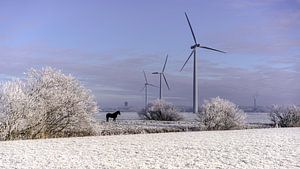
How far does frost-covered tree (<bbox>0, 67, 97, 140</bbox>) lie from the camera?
78.9ft

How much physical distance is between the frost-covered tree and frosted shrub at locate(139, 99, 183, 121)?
82.9 ft

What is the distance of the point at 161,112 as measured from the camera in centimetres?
5341

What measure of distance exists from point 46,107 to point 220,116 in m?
17.4

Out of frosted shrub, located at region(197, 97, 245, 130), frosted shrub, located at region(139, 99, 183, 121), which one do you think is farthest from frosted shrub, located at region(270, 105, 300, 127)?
frosted shrub, located at region(139, 99, 183, 121)

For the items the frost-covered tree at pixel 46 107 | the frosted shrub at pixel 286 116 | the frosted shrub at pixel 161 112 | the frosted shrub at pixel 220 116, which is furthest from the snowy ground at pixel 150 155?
the frosted shrub at pixel 161 112

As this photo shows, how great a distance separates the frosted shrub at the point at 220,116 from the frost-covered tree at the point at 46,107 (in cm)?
1312

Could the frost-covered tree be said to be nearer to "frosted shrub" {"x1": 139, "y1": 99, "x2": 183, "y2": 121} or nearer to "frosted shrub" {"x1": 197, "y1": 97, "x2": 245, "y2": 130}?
"frosted shrub" {"x1": 197, "y1": 97, "x2": 245, "y2": 130}

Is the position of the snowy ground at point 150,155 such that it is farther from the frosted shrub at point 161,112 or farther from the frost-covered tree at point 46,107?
the frosted shrub at point 161,112

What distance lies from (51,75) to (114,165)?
1467 cm

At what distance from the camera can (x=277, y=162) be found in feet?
48.5

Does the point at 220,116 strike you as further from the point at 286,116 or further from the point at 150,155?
the point at 150,155

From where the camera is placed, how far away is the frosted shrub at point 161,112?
5285cm

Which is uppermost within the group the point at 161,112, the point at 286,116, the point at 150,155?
the point at 161,112

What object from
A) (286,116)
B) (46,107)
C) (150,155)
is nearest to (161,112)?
(286,116)
